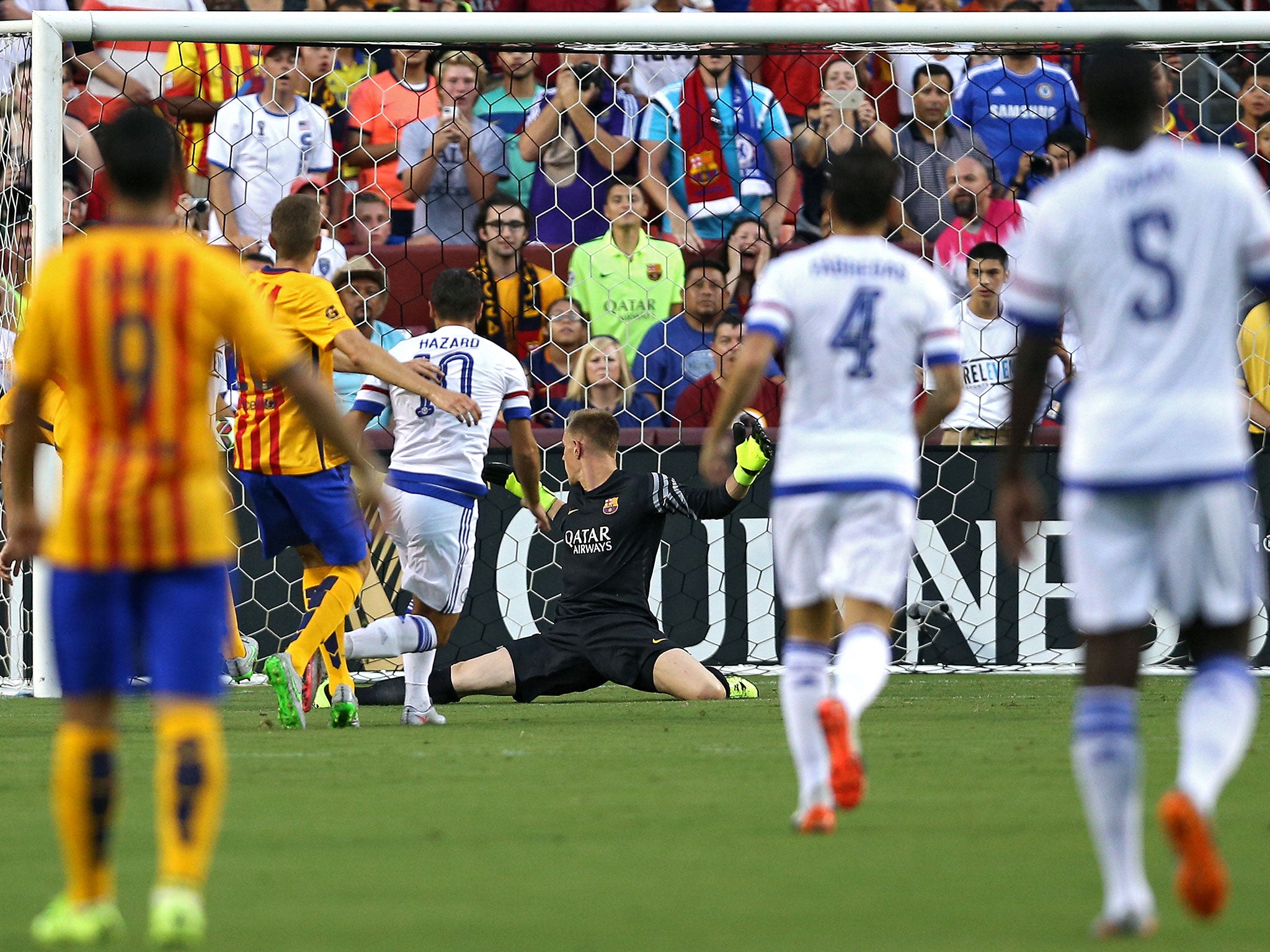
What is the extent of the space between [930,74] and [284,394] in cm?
607

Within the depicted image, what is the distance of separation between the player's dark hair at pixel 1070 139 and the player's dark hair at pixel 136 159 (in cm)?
843

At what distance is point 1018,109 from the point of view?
11070 mm

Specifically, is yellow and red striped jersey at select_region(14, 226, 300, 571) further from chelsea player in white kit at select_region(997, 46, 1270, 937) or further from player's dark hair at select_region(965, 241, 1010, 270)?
player's dark hair at select_region(965, 241, 1010, 270)

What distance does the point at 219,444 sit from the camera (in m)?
9.93

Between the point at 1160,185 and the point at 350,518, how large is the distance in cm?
460

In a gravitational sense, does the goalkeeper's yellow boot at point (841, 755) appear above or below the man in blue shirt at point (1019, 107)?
below

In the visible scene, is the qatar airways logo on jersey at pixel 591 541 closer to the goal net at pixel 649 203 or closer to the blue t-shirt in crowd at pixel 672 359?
the goal net at pixel 649 203

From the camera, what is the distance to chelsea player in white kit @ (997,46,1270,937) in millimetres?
3219

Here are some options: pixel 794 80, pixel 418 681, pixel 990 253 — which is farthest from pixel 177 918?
pixel 794 80

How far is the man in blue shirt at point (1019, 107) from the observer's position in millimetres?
10922

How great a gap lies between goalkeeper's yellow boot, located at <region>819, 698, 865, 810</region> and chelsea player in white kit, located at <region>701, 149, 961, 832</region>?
0.25m

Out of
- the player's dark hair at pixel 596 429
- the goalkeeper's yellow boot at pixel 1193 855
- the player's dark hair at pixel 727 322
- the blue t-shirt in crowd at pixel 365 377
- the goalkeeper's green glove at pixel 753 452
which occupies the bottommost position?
the goalkeeper's yellow boot at pixel 1193 855

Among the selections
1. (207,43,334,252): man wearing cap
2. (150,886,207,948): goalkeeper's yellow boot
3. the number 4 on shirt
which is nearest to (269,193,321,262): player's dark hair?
the number 4 on shirt

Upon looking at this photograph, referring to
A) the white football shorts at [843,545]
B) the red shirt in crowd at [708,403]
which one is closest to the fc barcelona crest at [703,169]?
the red shirt in crowd at [708,403]
